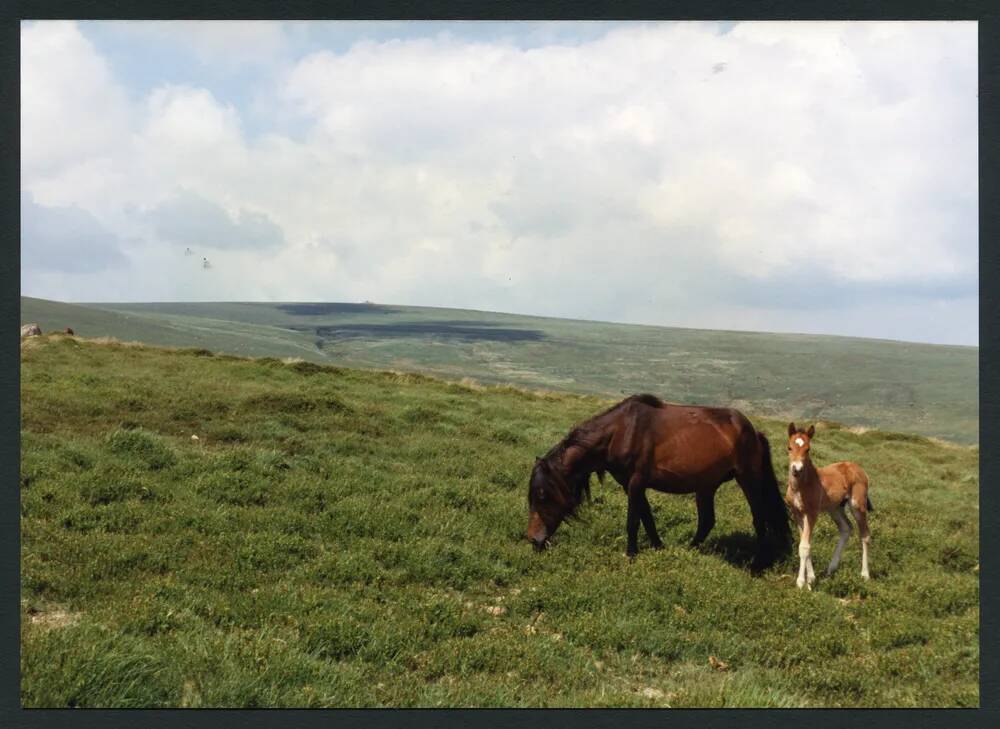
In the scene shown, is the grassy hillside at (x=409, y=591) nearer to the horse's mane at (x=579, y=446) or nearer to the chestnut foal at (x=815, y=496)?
the chestnut foal at (x=815, y=496)

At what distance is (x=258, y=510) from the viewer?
12.5 metres

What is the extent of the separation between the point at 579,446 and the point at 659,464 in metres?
1.32

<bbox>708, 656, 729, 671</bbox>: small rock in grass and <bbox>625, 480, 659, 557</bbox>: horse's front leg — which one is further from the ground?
<bbox>625, 480, 659, 557</bbox>: horse's front leg

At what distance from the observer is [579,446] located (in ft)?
40.1

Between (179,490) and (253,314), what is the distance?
134 metres

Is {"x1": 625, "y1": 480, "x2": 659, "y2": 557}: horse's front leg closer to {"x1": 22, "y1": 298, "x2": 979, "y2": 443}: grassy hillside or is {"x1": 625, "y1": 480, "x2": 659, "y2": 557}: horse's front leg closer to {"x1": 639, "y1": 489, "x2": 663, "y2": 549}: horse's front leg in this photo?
{"x1": 639, "y1": 489, "x2": 663, "y2": 549}: horse's front leg

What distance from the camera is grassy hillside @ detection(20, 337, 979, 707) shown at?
7082 mm

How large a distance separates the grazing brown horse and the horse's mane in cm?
2

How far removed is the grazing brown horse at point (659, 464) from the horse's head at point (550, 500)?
0.6 inches

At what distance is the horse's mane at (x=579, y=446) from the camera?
12.1 meters

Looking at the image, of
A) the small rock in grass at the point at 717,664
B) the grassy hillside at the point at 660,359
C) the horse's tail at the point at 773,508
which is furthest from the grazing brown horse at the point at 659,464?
the grassy hillside at the point at 660,359

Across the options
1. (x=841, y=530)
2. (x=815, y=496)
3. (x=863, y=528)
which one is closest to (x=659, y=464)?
(x=815, y=496)

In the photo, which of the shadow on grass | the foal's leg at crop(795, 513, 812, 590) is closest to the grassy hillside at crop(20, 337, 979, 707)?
the shadow on grass
